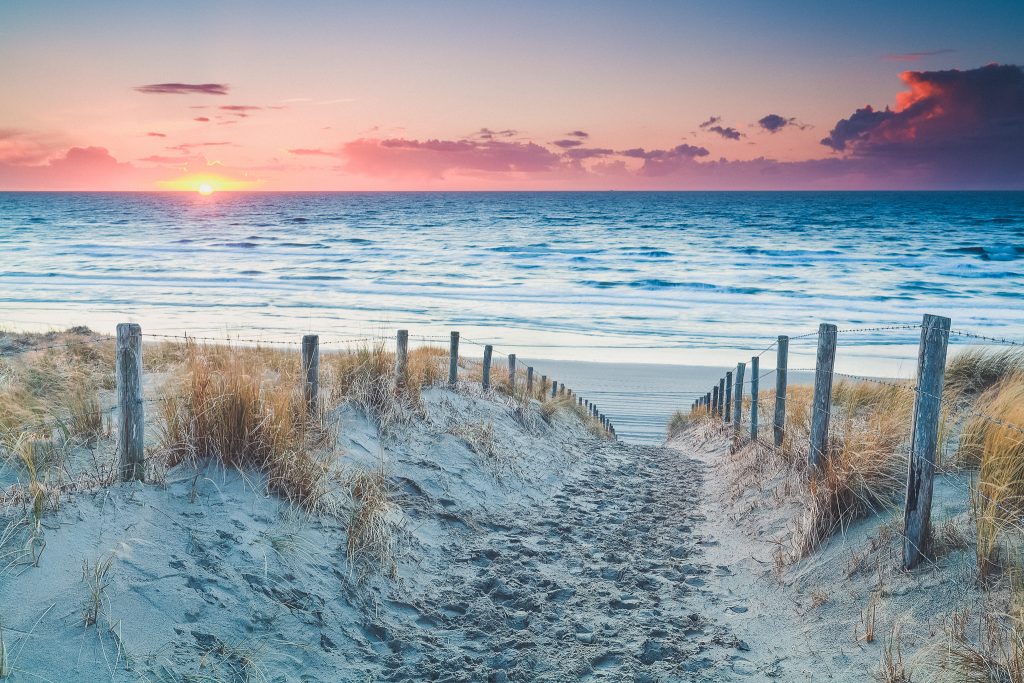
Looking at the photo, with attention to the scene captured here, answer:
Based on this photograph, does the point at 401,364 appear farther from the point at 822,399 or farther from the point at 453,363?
the point at 822,399

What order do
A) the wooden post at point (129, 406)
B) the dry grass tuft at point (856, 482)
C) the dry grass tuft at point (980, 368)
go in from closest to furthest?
the wooden post at point (129, 406) → the dry grass tuft at point (856, 482) → the dry grass tuft at point (980, 368)

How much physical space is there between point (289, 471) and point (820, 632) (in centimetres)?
419

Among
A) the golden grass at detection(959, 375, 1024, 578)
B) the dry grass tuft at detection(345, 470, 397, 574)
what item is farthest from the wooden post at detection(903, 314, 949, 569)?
the dry grass tuft at detection(345, 470, 397, 574)

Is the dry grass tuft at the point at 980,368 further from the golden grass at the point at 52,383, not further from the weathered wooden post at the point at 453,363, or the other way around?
the golden grass at the point at 52,383

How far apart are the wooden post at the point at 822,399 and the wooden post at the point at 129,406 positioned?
5968 mm

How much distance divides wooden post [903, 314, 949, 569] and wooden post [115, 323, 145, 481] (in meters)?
5.49

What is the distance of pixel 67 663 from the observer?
388 centimetres

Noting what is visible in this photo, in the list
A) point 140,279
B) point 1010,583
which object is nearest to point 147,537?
point 1010,583

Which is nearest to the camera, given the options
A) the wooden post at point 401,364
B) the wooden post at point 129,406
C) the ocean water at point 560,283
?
the wooden post at point 129,406

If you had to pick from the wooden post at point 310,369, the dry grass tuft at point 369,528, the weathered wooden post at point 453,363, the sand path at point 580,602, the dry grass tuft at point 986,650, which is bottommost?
the sand path at point 580,602

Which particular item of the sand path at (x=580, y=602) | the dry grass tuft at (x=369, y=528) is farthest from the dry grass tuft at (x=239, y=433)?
the sand path at (x=580, y=602)

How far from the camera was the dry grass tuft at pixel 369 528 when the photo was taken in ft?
19.6

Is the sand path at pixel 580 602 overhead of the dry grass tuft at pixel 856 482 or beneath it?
beneath

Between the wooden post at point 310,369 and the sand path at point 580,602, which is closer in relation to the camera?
the sand path at point 580,602
